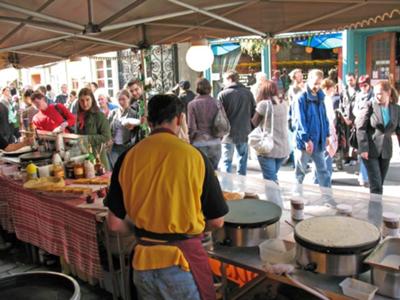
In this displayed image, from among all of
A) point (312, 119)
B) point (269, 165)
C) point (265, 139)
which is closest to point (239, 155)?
point (269, 165)

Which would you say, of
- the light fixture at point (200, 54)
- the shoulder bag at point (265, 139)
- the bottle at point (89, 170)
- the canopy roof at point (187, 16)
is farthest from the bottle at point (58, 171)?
the shoulder bag at point (265, 139)

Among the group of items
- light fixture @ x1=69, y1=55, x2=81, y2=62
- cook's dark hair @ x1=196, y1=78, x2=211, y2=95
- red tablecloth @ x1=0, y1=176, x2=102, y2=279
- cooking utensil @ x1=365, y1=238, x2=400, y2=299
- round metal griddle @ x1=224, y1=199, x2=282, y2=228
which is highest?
light fixture @ x1=69, y1=55, x2=81, y2=62

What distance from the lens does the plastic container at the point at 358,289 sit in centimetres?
172

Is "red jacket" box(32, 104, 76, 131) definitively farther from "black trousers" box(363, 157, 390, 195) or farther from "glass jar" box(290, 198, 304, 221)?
"glass jar" box(290, 198, 304, 221)

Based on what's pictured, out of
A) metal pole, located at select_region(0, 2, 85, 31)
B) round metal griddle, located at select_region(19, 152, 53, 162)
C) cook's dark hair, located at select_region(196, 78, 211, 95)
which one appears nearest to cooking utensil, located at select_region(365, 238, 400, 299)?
metal pole, located at select_region(0, 2, 85, 31)

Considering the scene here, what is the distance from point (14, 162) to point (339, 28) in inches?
141

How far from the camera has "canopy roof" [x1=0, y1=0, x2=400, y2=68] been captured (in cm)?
364

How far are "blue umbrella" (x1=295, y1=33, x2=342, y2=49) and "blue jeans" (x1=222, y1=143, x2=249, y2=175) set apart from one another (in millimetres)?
6827

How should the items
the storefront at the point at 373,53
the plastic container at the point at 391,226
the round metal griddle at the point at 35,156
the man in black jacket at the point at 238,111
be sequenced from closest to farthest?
the plastic container at the point at 391,226, the round metal griddle at the point at 35,156, the man in black jacket at the point at 238,111, the storefront at the point at 373,53

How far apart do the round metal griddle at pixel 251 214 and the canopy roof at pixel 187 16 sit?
6.05ft

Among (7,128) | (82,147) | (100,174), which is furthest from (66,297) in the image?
(7,128)

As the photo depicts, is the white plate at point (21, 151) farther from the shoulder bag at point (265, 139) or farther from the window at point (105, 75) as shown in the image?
the window at point (105, 75)

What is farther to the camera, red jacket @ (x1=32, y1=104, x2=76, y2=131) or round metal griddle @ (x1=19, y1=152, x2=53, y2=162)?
red jacket @ (x1=32, y1=104, x2=76, y2=131)

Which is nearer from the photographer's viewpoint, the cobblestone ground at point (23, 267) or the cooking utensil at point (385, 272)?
the cooking utensil at point (385, 272)
